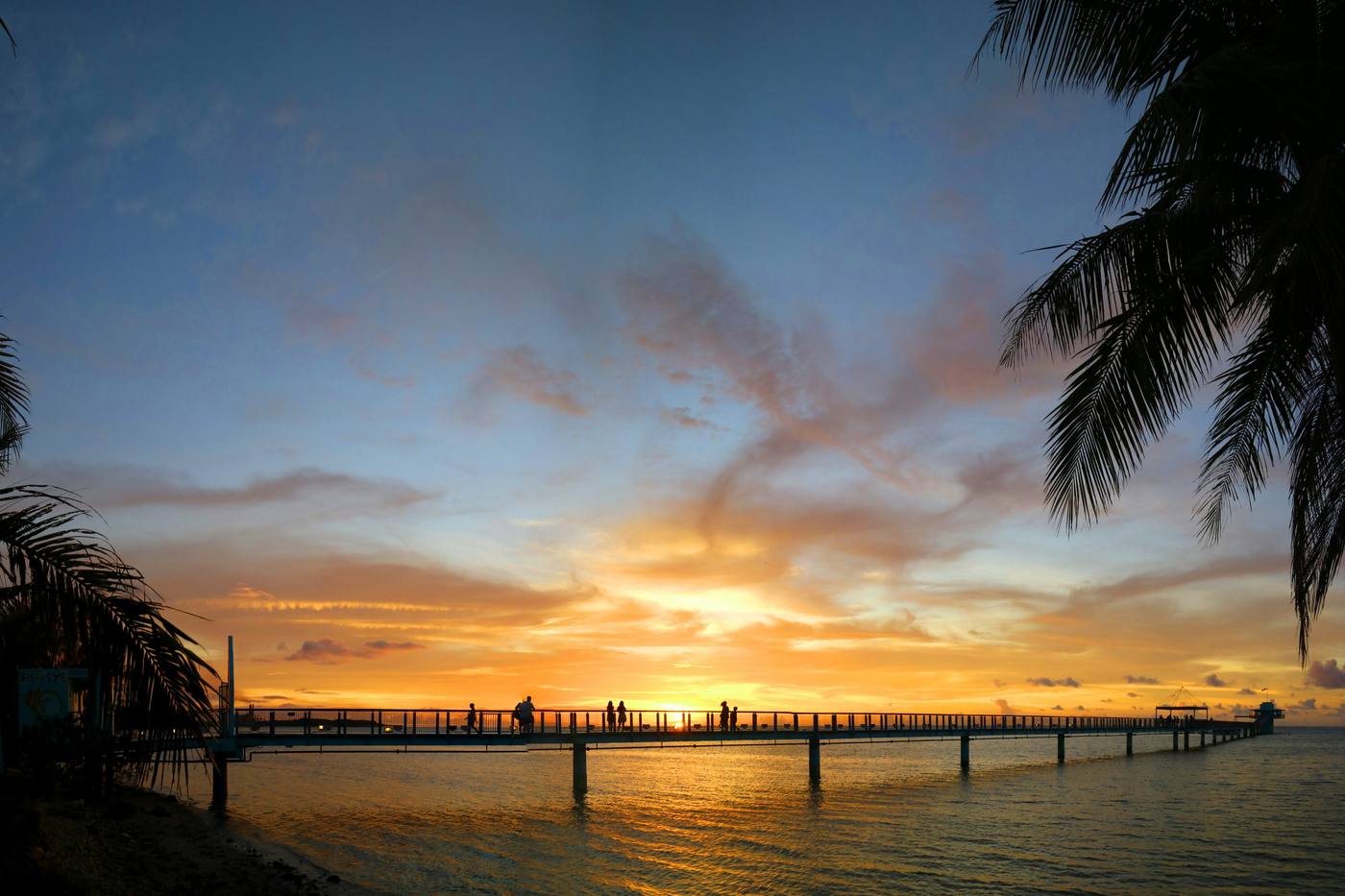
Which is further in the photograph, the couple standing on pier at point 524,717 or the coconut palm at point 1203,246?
the couple standing on pier at point 524,717

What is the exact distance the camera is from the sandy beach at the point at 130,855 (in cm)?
1237

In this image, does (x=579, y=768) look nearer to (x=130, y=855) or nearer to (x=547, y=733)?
(x=547, y=733)

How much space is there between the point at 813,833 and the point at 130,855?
27078 mm

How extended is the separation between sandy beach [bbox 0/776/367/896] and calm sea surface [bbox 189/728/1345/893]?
3353mm

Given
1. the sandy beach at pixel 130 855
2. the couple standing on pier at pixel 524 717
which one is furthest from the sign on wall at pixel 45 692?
the couple standing on pier at pixel 524 717

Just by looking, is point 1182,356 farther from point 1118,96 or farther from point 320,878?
point 320,878

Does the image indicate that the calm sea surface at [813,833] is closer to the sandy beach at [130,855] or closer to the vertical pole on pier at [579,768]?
the vertical pole on pier at [579,768]

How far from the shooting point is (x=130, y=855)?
2003cm

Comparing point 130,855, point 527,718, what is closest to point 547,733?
point 527,718

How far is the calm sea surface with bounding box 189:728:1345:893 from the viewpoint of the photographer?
28.6 meters

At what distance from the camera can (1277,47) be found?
22.9 ft

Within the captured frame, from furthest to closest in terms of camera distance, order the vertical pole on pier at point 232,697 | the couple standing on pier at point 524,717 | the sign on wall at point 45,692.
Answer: the couple standing on pier at point 524,717 → the vertical pole on pier at point 232,697 → the sign on wall at point 45,692

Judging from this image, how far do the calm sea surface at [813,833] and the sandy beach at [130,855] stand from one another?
335cm

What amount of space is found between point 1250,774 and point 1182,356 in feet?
303
